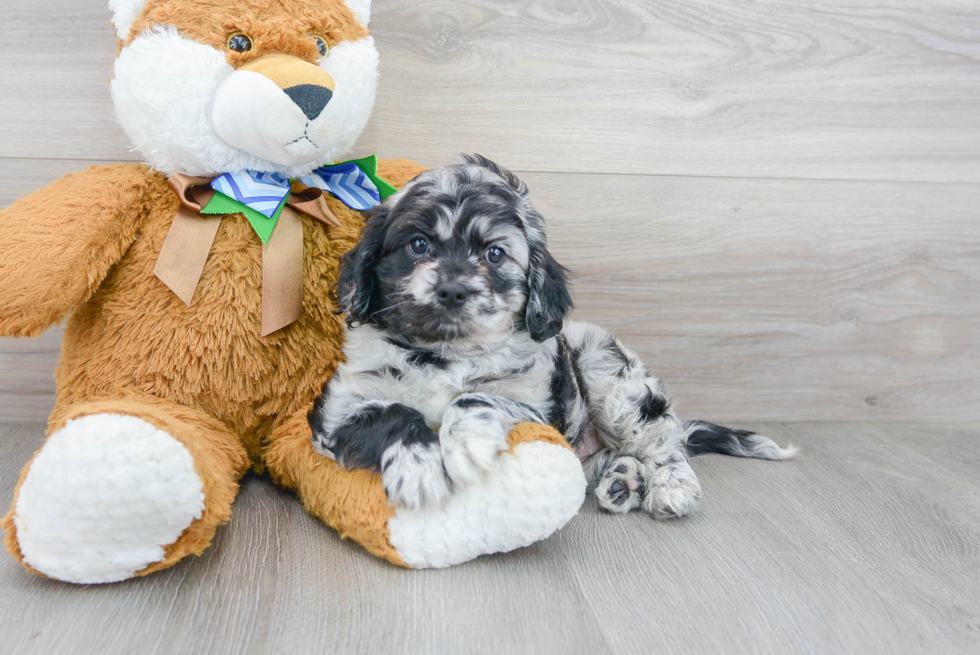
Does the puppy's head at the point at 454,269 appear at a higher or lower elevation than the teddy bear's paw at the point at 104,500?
higher

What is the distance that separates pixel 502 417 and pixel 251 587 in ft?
1.94

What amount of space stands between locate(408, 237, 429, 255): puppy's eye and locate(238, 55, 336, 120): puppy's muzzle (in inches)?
13.7

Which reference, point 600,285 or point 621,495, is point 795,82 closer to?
point 600,285

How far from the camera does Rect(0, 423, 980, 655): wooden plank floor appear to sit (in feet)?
4.13

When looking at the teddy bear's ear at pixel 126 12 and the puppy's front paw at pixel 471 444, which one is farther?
the teddy bear's ear at pixel 126 12

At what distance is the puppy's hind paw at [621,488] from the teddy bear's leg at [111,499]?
0.95m

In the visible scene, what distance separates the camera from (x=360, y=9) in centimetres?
180

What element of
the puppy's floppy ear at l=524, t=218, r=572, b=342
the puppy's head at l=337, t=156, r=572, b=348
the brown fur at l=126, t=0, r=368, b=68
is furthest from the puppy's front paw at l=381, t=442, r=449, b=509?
the brown fur at l=126, t=0, r=368, b=68

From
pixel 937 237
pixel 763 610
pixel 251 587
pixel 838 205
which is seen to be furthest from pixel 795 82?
pixel 251 587

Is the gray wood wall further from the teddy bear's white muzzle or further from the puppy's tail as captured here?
the teddy bear's white muzzle

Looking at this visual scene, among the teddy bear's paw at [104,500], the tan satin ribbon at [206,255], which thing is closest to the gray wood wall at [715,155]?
the tan satin ribbon at [206,255]

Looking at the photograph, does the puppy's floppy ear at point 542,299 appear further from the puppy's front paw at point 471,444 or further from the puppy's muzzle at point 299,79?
the puppy's muzzle at point 299,79

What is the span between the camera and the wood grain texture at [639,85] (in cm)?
209

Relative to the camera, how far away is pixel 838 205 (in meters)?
2.50
